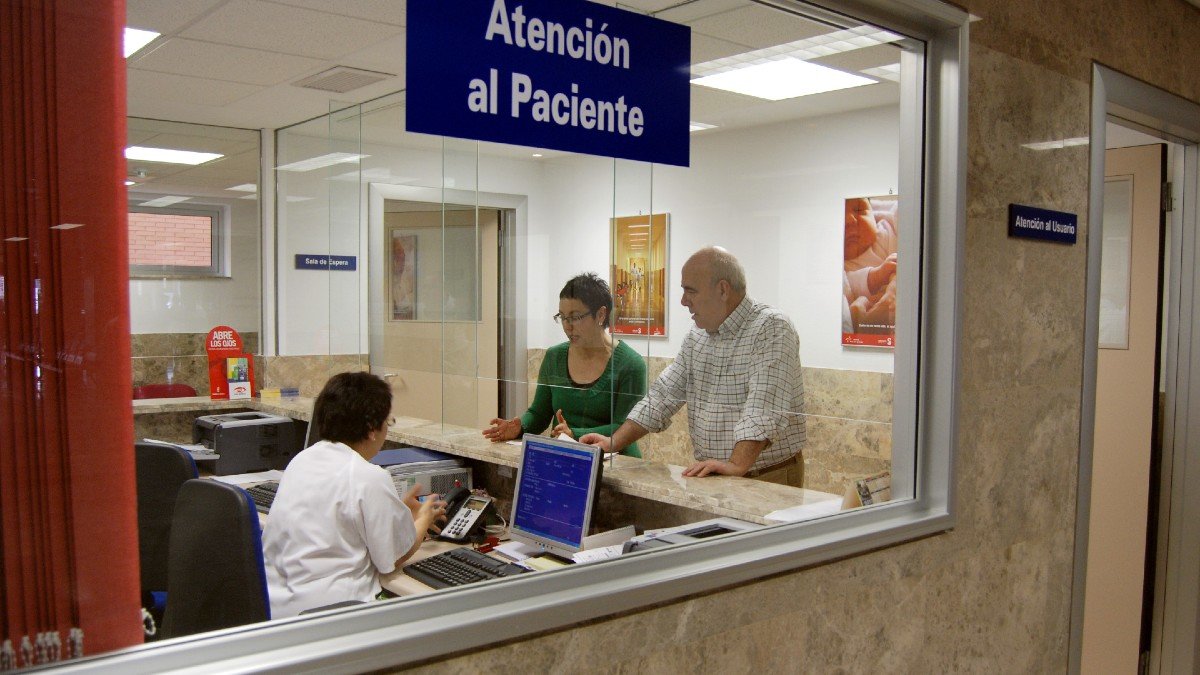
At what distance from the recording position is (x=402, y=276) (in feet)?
12.3

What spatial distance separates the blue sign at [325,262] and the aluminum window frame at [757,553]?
225cm

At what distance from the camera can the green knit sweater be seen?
3.28 meters

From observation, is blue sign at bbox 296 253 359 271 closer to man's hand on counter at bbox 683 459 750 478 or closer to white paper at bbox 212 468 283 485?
white paper at bbox 212 468 283 485

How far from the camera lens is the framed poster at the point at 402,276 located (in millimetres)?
3555

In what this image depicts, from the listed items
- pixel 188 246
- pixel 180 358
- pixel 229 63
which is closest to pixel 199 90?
pixel 229 63

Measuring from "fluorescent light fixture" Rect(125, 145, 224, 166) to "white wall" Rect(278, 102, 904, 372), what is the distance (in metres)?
0.58

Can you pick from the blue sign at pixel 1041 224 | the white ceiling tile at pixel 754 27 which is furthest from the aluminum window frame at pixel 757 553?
the white ceiling tile at pixel 754 27

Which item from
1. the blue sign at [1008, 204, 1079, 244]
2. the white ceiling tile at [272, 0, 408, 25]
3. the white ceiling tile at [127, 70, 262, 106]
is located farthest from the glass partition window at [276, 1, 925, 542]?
the white ceiling tile at [127, 70, 262, 106]

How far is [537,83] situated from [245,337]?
419cm

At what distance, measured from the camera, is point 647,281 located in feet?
12.9

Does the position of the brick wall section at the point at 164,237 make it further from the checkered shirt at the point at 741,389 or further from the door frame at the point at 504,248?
the checkered shirt at the point at 741,389

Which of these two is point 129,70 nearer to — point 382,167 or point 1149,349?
point 382,167

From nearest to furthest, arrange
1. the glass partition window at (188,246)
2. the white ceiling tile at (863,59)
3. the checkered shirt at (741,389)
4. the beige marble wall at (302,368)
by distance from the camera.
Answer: the glass partition window at (188,246), the white ceiling tile at (863,59), the checkered shirt at (741,389), the beige marble wall at (302,368)

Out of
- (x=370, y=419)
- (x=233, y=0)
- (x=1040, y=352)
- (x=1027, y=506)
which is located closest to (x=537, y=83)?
(x=370, y=419)
